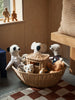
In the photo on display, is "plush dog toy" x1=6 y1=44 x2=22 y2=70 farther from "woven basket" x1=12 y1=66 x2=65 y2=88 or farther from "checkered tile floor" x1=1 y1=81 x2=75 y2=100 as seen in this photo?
"checkered tile floor" x1=1 y1=81 x2=75 y2=100

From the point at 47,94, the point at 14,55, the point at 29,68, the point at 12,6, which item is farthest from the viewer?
the point at 12,6

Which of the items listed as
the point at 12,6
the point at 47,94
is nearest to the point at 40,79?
the point at 47,94

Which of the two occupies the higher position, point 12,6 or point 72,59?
point 12,6

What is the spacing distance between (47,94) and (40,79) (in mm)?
172

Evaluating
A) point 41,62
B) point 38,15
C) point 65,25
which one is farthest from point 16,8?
point 65,25

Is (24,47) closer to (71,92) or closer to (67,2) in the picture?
(71,92)

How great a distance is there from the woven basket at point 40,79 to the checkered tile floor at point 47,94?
0.06 m

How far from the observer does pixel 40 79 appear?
225cm

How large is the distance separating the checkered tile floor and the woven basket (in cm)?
6

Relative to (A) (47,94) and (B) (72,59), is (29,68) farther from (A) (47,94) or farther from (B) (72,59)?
(B) (72,59)

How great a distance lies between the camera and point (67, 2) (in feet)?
6.37

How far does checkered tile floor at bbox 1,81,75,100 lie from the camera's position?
2167 millimetres

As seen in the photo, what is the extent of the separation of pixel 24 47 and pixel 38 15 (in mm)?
549

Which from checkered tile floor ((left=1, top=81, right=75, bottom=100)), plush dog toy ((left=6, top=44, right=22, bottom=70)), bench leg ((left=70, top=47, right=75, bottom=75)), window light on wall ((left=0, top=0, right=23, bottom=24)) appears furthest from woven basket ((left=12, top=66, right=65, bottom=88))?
window light on wall ((left=0, top=0, right=23, bottom=24))
